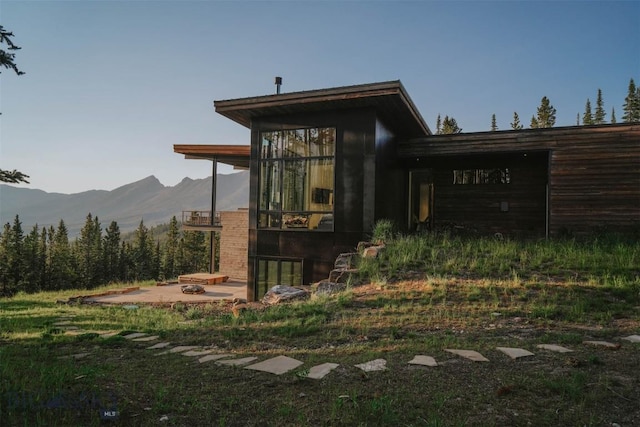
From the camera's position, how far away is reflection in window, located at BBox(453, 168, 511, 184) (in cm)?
1310

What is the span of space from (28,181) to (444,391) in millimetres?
6847

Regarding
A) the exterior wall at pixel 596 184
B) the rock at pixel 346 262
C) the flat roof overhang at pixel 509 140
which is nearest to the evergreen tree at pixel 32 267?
the rock at pixel 346 262

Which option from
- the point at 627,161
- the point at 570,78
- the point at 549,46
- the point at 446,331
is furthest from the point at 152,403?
the point at 570,78

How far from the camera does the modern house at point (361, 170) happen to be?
10172 millimetres

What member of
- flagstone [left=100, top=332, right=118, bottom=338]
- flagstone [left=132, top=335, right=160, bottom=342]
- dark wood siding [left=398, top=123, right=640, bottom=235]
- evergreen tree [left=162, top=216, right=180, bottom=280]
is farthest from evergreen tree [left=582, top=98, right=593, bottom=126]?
flagstone [left=100, top=332, right=118, bottom=338]

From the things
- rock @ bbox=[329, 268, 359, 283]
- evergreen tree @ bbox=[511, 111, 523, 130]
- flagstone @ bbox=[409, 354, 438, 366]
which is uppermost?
evergreen tree @ bbox=[511, 111, 523, 130]

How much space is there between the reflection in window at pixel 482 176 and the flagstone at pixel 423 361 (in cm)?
1128

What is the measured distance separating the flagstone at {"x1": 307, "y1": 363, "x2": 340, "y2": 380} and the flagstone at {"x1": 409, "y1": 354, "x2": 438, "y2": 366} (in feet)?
2.44

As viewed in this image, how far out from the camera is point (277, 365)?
3541 mm

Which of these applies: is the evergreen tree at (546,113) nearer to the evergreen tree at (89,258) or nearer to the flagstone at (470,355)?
the flagstone at (470,355)

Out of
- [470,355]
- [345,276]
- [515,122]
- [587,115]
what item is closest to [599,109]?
[587,115]

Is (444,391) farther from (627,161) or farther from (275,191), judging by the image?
(627,161)

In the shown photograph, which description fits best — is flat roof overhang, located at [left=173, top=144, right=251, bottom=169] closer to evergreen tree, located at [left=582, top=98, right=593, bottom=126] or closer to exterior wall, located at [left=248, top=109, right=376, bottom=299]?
exterior wall, located at [left=248, top=109, right=376, bottom=299]

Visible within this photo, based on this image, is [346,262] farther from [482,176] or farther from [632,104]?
[632,104]
